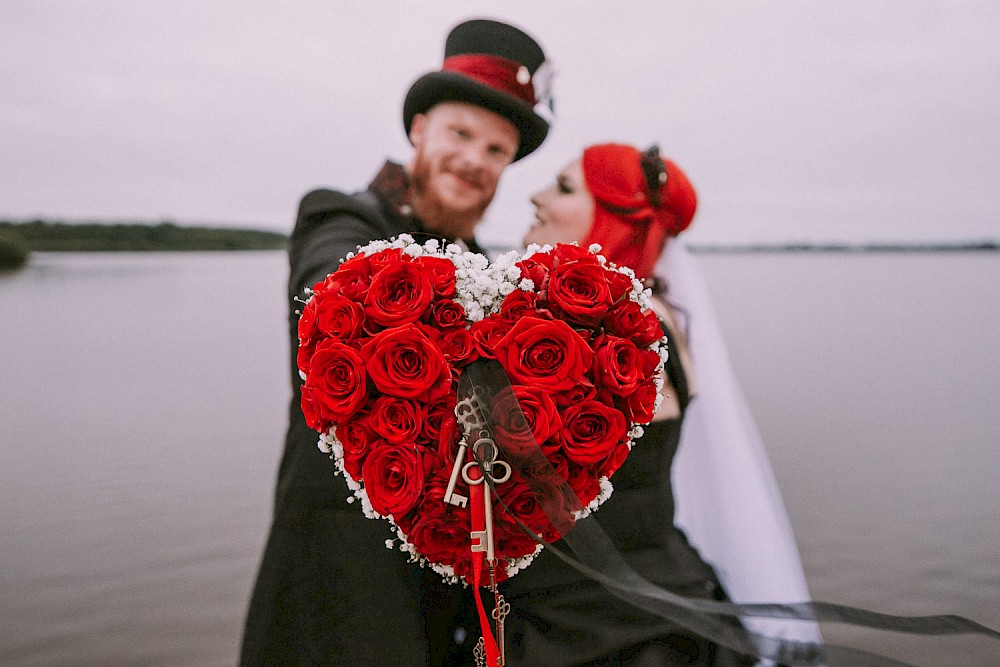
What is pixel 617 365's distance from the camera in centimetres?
167

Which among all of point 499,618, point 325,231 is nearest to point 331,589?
point 499,618

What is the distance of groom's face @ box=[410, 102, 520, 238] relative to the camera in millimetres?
3271

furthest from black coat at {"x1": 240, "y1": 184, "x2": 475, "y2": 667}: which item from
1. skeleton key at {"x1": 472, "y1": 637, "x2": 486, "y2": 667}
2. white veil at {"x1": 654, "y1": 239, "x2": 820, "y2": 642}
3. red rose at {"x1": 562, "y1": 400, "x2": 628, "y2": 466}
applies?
white veil at {"x1": 654, "y1": 239, "x2": 820, "y2": 642}

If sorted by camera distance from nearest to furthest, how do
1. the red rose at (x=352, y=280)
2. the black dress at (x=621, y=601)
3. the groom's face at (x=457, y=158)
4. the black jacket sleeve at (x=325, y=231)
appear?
the red rose at (x=352, y=280) < the black dress at (x=621, y=601) < the black jacket sleeve at (x=325, y=231) < the groom's face at (x=457, y=158)

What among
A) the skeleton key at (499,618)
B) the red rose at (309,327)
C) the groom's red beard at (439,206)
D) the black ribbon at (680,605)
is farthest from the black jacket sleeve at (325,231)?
the skeleton key at (499,618)

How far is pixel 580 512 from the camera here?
65.6 inches

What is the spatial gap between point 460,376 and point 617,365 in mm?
361

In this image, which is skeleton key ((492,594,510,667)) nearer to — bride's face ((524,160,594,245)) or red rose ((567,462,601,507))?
red rose ((567,462,601,507))

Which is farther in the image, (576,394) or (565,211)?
(565,211)

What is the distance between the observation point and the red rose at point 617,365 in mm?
1656

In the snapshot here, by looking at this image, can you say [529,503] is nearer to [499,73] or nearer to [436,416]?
[436,416]

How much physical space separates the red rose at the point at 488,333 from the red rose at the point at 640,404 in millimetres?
350

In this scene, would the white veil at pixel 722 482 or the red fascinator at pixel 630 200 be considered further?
the white veil at pixel 722 482

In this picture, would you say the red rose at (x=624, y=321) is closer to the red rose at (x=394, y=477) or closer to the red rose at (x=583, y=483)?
the red rose at (x=583, y=483)
